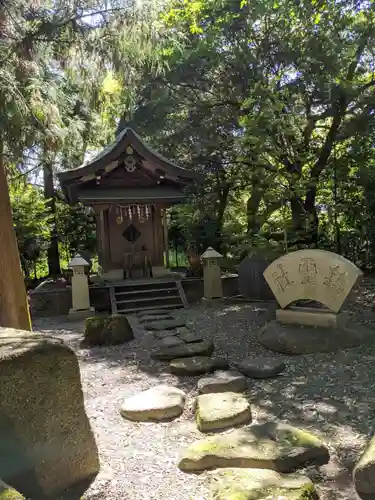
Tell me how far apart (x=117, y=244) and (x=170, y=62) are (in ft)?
16.7

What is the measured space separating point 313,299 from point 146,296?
4902 mm

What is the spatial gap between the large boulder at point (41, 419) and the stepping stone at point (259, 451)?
30.9 inches

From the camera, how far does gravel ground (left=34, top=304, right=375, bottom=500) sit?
2891 millimetres

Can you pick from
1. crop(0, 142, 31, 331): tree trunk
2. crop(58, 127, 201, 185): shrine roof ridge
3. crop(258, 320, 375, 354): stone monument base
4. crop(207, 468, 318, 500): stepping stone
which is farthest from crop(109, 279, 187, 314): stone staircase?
crop(207, 468, 318, 500): stepping stone

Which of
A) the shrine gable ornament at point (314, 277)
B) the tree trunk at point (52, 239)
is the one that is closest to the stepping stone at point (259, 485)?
the shrine gable ornament at point (314, 277)

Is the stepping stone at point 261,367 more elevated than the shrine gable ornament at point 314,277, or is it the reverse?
the shrine gable ornament at point 314,277

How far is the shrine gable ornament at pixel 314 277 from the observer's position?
5.98 metres

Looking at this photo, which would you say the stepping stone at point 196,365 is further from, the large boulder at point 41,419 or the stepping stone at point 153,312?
the stepping stone at point 153,312

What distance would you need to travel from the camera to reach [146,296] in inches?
403

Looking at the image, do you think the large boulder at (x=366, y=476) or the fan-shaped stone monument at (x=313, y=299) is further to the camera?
the fan-shaped stone monument at (x=313, y=299)

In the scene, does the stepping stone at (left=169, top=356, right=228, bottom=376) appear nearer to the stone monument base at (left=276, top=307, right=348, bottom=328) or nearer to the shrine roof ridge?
the stone monument base at (left=276, top=307, right=348, bottom=328)

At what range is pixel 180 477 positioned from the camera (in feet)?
9.71

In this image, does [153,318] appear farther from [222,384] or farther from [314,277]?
[222,384]

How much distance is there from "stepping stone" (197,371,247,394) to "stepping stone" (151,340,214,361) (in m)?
1.02
